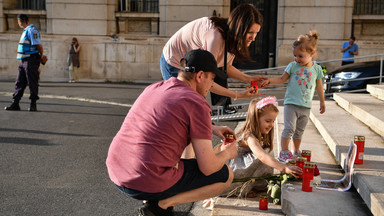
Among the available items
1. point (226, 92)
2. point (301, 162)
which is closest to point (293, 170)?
point (301, 162)

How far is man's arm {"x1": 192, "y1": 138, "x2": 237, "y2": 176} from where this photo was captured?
310cm

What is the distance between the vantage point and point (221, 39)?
4133mm

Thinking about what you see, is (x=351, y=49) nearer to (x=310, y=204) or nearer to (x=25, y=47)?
(x=25, y=47)

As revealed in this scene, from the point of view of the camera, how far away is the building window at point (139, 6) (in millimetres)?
18506

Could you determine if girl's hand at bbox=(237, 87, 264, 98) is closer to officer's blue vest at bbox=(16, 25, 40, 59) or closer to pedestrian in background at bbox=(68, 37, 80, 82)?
officer's blue vest at bbox=(16, 25, 40, 59)

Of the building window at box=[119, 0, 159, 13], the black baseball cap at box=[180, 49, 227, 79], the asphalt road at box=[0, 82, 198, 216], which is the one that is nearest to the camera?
the black baseball cap at box=[180, 49, 227, 79]

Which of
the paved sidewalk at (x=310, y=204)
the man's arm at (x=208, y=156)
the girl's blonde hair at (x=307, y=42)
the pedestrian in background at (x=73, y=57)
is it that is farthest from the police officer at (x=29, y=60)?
the man's arm at (x=208, y=156)

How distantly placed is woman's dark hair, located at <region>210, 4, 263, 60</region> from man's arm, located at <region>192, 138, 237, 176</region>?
104cm

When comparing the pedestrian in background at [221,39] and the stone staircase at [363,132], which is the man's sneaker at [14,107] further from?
the pedestrian in background at [221,39]

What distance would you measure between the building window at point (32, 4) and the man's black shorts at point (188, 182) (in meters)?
17.4

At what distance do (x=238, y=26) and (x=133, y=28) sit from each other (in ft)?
49.6

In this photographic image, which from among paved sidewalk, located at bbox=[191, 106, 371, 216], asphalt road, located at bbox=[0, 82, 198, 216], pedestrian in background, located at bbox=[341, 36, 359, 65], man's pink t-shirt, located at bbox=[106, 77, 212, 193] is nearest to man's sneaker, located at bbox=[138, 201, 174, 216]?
man's pink t-shirt, located at bbox=[106, 77, 212, 193]

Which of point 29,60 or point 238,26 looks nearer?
point 238,26

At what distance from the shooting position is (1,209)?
13.9ft
